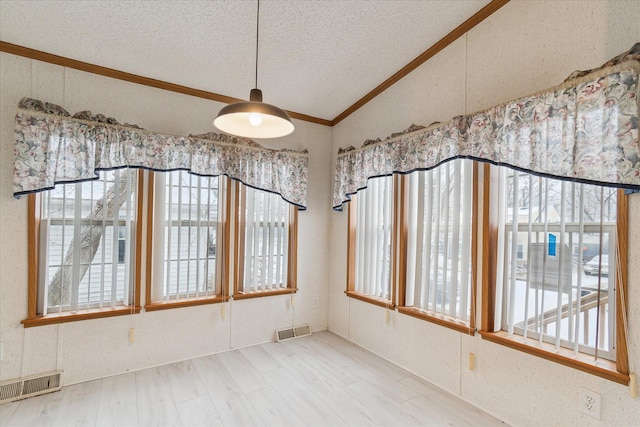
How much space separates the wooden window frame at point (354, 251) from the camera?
121 inches

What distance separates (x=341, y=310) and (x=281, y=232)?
122 centimetres

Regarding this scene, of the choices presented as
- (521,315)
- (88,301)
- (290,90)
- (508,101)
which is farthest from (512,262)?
(88,301)

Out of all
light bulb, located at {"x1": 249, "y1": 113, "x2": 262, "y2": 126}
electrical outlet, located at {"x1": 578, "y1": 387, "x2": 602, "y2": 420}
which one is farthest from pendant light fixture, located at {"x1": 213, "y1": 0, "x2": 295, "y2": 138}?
electrical outlet, located at {"x1": 578, "y1": 387, "x2": 602, "y2": 420}

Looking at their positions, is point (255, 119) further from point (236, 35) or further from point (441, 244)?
point (441, 244)

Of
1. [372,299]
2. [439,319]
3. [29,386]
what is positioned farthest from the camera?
[372,299]

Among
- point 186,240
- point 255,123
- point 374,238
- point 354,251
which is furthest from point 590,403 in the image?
point 186,240

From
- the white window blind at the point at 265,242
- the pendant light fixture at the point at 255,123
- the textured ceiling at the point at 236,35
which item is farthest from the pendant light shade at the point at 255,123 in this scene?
the white window blind at the point at 265,242

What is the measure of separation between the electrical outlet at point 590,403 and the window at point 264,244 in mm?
2664

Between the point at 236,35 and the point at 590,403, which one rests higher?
the point at 236,35

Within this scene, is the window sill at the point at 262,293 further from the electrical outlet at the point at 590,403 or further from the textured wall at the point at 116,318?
the electrical outlet at the point at 590,403

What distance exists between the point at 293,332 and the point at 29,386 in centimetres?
235

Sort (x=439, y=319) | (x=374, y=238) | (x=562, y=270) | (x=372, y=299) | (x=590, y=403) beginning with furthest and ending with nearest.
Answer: (x=374, y=238)
(x=372, y=299)
(x=439, y=319)
(x=562, y=270)
(x=590, y=403)

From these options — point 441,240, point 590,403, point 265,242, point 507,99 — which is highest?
point 507,99

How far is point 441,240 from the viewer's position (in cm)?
269
